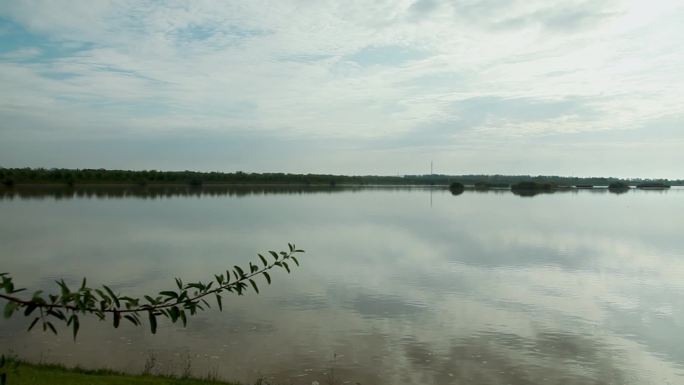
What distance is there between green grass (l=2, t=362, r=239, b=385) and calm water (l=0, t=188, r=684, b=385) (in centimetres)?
119

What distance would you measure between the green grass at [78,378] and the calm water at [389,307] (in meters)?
1.19

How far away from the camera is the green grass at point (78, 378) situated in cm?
871

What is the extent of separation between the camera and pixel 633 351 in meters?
13.6


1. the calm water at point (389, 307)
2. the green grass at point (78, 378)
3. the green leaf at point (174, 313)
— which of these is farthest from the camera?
the calm water at point (389, 307)

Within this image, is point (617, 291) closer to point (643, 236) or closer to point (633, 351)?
point (633, 351)

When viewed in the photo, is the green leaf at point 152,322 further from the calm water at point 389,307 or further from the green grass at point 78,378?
the calm water at point 389,307

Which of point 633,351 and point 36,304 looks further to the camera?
point 633,351

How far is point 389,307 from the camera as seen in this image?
17.3m

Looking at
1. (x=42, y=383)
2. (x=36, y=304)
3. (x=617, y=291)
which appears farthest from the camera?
(x=617, y=291)

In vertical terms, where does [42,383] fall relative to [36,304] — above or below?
below

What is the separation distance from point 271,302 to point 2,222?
104 feet

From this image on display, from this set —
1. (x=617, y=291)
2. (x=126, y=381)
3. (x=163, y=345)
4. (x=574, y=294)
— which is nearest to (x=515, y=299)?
(x=574, y=294)

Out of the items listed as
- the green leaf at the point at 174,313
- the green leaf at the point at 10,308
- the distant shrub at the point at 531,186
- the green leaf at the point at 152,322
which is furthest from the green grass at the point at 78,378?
the distant shrub at the point at 531,186

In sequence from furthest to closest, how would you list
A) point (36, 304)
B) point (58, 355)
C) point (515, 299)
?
point (515, 299), point (58, 355), point (36, 304)
